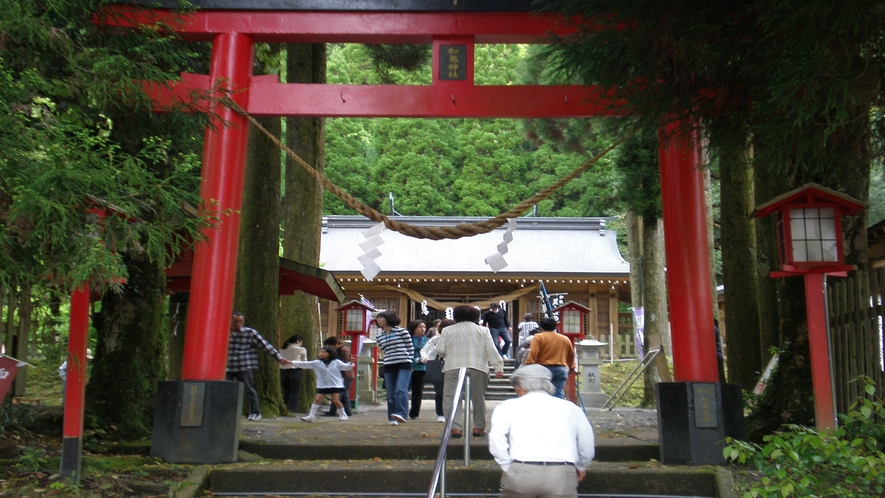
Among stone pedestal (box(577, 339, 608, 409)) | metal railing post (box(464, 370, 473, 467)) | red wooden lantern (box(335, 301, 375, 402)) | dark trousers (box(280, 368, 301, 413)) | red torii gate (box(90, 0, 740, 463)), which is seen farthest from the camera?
red wooden lantern (box(335, 301, 375, 402))

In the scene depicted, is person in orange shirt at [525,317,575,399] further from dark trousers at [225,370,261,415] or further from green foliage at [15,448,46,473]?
green foliage at [15,448,46,473]

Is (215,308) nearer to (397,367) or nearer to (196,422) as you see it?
(196,422)

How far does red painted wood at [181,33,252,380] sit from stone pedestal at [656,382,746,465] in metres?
3.44

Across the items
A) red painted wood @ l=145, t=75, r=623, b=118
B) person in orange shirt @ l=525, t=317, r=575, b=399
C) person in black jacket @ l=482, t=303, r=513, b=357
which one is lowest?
person in orange shirt @ l=525, t=317, r=575, b=399

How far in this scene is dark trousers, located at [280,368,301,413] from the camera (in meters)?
11.4

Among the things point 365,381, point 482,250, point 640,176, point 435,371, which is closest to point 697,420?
point 435,371

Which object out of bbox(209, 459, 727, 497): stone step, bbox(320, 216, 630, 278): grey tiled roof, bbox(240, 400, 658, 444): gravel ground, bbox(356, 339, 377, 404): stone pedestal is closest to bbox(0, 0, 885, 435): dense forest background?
bbox(240, 400, 658, 444): gravel ground

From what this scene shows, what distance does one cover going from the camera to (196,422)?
19.6ft

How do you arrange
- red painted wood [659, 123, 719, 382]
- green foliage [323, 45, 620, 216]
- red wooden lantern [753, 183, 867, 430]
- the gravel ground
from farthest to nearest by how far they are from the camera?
green foliage [323, 45, 620, 216] < the gravel ground < red painted wood [659, 123, 719, 382] < red wooden lantern [753, 183, 867, 430]

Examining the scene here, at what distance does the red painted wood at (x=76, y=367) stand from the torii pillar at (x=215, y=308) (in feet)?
3.26

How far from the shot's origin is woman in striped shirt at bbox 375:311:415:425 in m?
8.71

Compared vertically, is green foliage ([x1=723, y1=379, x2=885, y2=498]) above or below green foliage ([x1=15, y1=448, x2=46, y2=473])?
above

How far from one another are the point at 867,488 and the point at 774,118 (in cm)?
207

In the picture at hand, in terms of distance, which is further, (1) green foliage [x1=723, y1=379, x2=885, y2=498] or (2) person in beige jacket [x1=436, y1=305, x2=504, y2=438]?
(2) person in beige jacket [x1=436, y1=305, x2=504, y2=438]
